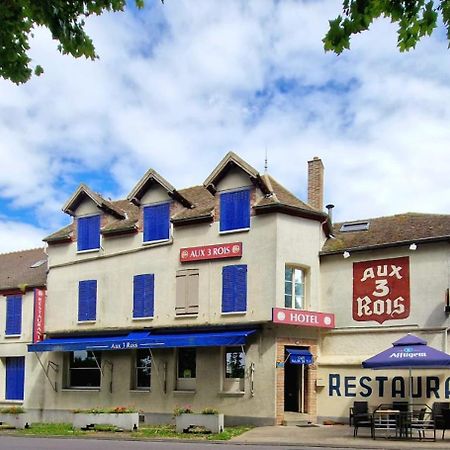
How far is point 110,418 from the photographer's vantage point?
25.2 metres

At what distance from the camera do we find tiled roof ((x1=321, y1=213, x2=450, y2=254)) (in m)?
25.6

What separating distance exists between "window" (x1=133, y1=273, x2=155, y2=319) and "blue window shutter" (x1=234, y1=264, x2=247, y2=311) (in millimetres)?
3687

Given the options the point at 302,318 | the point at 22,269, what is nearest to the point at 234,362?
the point at 302,318

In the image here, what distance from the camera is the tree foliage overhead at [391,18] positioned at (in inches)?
228

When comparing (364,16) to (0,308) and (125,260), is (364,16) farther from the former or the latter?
(0,308)

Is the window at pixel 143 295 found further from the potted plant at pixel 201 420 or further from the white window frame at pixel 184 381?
the potted plant at pixel 201 420

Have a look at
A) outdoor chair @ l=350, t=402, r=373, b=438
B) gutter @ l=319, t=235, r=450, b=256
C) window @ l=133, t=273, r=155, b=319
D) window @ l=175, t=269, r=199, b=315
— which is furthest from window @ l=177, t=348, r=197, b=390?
outdoor chair @ l=350, t=402, r=373, b=438

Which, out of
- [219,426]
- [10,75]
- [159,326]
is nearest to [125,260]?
[159,326]

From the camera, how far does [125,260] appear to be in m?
29.9

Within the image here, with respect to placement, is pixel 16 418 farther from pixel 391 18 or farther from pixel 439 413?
pixel 391 18

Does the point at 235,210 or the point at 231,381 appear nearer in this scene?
the point at 231,381

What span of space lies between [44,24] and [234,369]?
21.3m

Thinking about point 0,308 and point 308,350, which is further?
point 0,308

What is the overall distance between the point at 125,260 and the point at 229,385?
6.45 metres
